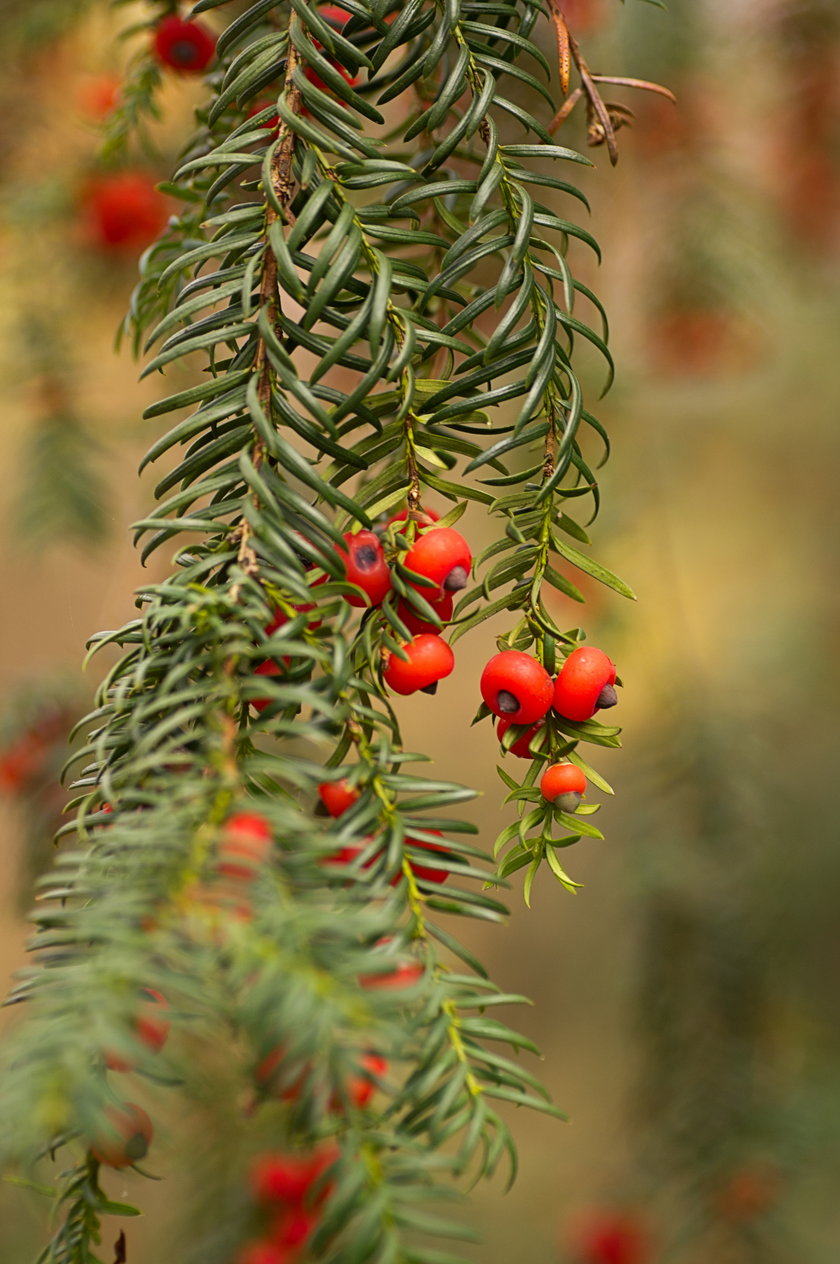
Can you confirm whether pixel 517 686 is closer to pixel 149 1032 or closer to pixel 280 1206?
pixel 149 1032

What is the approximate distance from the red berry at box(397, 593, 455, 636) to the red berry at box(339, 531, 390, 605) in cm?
1

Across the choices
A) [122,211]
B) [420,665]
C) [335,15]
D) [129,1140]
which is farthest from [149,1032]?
[122,211]

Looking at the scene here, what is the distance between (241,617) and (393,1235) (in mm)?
189

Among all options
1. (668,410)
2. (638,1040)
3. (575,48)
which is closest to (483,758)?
(668,410)

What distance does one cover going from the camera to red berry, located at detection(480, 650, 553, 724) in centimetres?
42

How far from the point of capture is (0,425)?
179 cm

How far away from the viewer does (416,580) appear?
1.35ft

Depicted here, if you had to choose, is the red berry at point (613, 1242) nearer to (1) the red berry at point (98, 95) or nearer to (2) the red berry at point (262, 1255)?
(2) the red berry at point (262, 1255)

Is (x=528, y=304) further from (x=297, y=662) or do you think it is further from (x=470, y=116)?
(x=297, y=662)

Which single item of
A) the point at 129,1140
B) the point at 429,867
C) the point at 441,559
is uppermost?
the point at 441,559

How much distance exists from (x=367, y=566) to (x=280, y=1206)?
94cm

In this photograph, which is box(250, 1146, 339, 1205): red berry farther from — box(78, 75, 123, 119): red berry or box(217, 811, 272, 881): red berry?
box(78, 75, 123, 119): red berry

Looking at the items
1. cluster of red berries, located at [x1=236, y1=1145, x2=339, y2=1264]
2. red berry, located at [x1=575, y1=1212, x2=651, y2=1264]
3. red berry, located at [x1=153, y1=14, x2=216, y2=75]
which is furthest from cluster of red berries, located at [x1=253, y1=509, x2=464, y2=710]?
red berry, located at [x1=575, y1=1212, x2=651, y2=1264]

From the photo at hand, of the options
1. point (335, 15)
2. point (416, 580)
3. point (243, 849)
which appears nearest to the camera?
point (243, 849)
